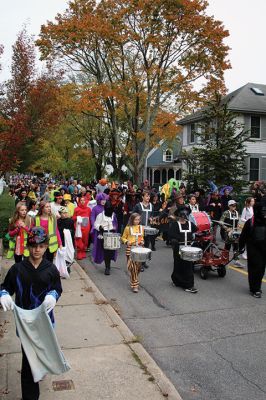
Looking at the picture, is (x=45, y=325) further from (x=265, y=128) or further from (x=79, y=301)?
(x=265, y=128)

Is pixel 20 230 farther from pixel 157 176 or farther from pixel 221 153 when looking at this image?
pixel 157 176

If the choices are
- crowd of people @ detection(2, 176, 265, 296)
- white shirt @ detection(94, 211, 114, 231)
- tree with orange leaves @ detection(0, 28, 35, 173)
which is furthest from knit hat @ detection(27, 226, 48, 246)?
tree with orange leaves @ detection(0, 28, 35, 173)

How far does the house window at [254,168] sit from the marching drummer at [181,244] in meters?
24.3

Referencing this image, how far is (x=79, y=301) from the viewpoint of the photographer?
27.9 feet

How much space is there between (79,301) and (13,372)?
3.14 meters

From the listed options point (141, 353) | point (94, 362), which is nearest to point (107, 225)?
point (141, 353)

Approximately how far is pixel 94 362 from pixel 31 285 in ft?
5.73

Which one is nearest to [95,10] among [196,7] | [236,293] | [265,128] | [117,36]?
[117,36]

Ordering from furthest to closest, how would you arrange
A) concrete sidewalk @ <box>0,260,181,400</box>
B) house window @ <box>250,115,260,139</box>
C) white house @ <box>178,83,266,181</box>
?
house window @ <box>250,115,260,139</box> < white house @ <box>178,83,266,181</box> < concrete sidewalk @ <box>0,260,181,400</box>

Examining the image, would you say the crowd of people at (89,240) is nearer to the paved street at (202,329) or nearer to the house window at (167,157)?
the paved street at (202,329)

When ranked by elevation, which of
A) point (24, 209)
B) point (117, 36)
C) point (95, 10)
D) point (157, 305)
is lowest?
point (157, 305)

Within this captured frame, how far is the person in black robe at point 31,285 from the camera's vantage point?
14.8 ft

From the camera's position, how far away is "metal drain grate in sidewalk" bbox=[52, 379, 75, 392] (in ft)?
16.5

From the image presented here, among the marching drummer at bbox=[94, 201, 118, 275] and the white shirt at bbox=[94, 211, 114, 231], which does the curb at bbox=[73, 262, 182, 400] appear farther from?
the white shirt at bbox=[94, 211, 114, 231]
